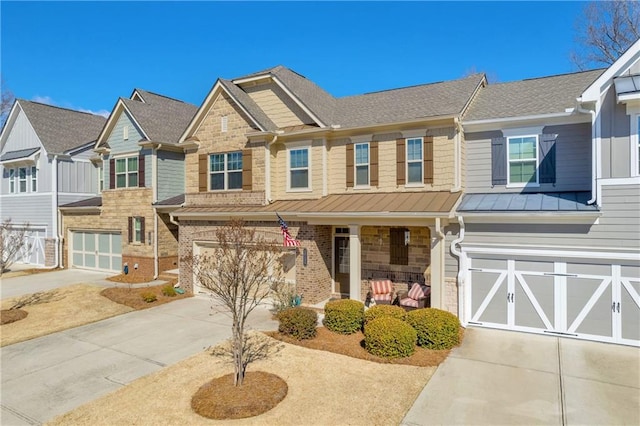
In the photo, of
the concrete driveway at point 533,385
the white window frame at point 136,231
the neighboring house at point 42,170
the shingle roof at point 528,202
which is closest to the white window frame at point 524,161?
the shingle roof at point 528,202

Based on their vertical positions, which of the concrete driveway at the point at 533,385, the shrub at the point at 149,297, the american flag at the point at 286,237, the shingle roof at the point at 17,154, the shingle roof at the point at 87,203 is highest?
the shingle roof at the point at 17,154

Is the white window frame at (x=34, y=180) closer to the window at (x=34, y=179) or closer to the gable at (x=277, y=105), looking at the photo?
the window at (x=34, y=179)

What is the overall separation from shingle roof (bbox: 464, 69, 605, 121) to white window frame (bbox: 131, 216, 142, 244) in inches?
644

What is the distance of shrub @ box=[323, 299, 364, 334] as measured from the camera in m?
11.4

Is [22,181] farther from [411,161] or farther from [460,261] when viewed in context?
[460,261]

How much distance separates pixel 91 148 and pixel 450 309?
78.3 feet

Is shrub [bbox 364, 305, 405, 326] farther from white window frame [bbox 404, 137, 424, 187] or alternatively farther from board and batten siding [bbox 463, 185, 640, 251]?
white window frame [bbox 404, 137, 424, 187]

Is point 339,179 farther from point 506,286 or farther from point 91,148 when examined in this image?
point 91,148

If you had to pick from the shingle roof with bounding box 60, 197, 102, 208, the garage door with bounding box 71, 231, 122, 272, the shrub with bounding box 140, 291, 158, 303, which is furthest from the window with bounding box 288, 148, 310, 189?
the shingle roof with bounding box 60, 197, 102, 208

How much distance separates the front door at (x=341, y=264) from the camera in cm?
1592

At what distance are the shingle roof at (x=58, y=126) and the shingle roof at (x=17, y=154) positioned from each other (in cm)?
100

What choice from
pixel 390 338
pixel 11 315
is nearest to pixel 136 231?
pixel 11 315

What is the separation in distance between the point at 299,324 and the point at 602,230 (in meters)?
8.47

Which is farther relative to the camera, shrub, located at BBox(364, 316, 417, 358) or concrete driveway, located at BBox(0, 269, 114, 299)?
concrete driveway, located at BBox(0, 269, 114, 299)
